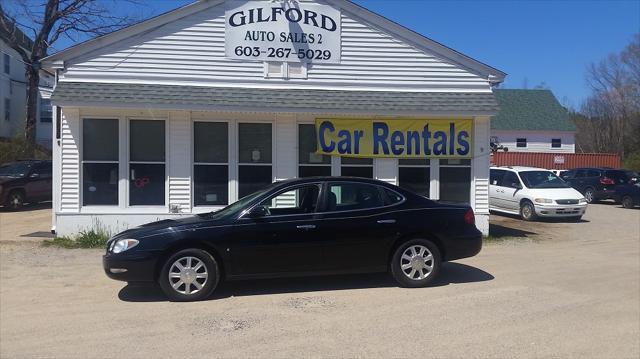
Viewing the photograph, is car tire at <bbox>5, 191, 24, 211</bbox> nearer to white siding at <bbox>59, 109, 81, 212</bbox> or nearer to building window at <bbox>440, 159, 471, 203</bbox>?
white siding at <bbox>59, 109, 81, 212</bbox>

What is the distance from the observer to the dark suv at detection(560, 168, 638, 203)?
2442 centimetres

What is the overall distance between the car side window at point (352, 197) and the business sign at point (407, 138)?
4771 mm

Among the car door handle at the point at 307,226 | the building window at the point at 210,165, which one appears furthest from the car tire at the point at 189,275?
the building window at the point at 210,165

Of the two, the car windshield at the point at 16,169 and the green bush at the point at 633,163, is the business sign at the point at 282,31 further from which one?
the green bush at the point at 633,163

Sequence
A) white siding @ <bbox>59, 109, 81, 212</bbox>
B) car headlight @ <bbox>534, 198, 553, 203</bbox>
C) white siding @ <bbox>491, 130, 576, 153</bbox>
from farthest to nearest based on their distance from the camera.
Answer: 1. white siding @ <bbox>491, 130, 576, 153</bbox>
2. car headlight @ <bbox>534, 198, 553, 203</bbox>
3. white siding @ <bbox>59, 109, 81, 212</bbox>

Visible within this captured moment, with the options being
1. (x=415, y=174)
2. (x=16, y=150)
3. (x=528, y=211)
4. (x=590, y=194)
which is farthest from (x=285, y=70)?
(x=16, y=150)

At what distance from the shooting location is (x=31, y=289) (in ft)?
25.5

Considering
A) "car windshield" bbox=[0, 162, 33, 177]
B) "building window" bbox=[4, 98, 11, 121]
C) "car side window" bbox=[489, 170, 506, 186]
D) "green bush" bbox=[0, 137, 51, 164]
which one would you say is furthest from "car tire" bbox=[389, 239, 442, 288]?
"building window" bbox=[4, 98, 11, 121]

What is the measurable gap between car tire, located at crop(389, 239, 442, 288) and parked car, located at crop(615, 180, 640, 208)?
18.0 metres

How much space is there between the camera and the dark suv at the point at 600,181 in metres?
24.4

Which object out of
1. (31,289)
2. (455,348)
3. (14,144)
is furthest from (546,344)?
(14,144)

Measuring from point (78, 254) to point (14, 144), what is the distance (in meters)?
20.6

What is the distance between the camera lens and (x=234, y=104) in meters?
11.8

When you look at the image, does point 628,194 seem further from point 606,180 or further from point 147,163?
point 147,163
